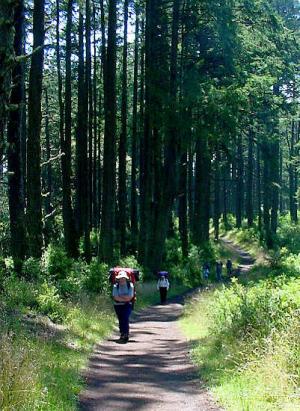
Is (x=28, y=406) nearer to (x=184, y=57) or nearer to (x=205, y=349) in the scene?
(x=205, y=349)

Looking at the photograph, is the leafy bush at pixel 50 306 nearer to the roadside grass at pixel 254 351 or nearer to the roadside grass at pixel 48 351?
the roadside grass at pixel 48 351

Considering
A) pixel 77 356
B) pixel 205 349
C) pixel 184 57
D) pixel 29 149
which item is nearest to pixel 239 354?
pixel 205 349

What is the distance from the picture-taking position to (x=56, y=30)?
3281 cm

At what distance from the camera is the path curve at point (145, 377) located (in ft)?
27.2

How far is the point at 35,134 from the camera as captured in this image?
18.4 metres

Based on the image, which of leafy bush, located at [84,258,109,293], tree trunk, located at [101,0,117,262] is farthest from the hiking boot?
tree trunk, located at [101,0,117,262]

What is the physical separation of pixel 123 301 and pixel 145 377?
3.95 metres

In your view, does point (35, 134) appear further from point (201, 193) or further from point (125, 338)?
point (201, 193)

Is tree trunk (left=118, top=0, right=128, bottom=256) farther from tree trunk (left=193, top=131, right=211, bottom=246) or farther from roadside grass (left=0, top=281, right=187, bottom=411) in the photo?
roadside grass (left=0, top=281, right=187, bottom=411)

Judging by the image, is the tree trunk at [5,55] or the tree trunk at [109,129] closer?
the tree trunk at [5,55]

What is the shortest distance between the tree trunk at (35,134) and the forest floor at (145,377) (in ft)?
17.0

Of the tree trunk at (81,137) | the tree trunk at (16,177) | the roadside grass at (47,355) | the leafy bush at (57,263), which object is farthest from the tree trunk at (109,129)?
the roadside grass at (47,355)

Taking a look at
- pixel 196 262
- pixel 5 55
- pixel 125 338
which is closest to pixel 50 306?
pixel 125 338

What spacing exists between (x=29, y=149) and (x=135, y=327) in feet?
20.2
